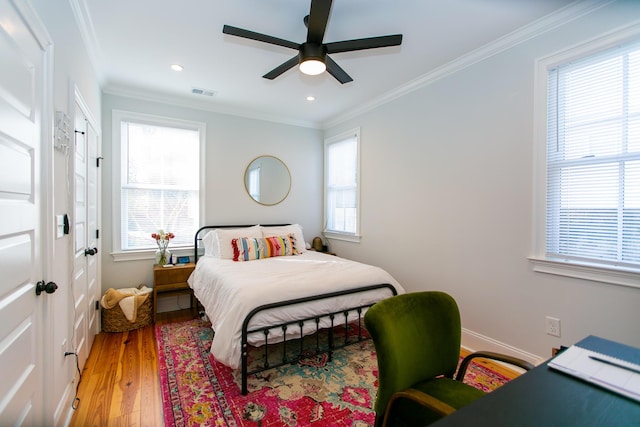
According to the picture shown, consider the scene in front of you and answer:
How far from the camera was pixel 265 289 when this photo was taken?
7.17ft

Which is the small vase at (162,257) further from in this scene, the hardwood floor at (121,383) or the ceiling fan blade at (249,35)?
the ceiling fan blade at (249,35)

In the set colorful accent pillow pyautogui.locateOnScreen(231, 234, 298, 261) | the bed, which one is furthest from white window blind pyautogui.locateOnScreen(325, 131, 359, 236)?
the bed

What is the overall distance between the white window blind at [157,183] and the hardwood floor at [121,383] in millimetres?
1196

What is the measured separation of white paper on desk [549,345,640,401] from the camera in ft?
3.07

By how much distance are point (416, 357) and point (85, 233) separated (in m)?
2.70

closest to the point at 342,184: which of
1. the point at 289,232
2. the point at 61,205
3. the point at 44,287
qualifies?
the point at 289,232

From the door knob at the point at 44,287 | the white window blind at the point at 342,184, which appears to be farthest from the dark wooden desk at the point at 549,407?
the white window blind at the point at 342,184

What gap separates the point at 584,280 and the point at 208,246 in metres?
3.60

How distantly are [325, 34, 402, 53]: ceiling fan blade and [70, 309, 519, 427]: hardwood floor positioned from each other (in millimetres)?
2584

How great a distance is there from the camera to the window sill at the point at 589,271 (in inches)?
71.7

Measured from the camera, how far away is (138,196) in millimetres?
3561

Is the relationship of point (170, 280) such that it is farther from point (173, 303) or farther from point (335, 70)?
point (335, 70)

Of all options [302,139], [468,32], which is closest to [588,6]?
[468,32]

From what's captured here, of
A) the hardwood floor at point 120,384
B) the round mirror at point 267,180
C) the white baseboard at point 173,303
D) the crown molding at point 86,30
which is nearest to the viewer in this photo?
the hardwood floor at point 120,384
